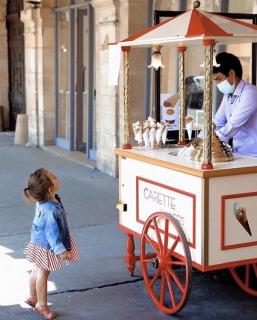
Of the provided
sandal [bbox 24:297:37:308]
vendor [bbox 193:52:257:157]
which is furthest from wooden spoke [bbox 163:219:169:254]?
sandal [bbox 24:297:37:308]

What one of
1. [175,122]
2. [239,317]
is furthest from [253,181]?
[175,122]

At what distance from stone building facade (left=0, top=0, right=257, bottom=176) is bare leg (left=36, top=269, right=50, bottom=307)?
4824mm

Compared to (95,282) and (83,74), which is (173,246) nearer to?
(95,282)

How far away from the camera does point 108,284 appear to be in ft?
15.9

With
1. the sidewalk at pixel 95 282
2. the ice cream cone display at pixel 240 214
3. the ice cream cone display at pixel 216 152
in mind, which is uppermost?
the ice cream cone display at pixel 216 152

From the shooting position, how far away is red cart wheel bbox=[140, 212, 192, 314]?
3979 millimetres

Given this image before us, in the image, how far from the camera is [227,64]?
14.9 feet

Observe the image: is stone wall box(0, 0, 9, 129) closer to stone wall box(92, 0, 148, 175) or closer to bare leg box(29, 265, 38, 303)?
stone wall box(92, 0, 148, 175)

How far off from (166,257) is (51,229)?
0.82 meters

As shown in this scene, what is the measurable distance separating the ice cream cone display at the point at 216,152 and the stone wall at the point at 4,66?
11846 millimetres

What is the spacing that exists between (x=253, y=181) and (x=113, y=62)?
156 centimetres

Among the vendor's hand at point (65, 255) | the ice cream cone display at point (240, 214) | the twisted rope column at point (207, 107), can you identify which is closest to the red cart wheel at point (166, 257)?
the ice cream cone display at point (240, 214)

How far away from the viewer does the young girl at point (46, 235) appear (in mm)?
4055

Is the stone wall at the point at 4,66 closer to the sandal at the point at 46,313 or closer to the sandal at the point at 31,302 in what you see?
the sandal at the point at 31,302
